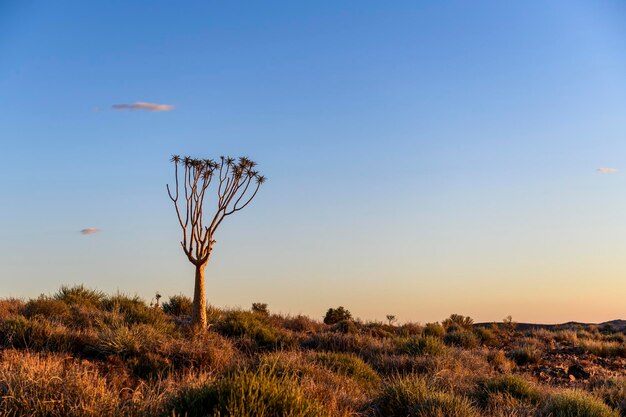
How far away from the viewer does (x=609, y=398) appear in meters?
12.9

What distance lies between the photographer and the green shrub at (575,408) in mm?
10352

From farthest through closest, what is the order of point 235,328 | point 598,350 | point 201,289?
1. point 598,350
2. point 235,328
3. point 201,289

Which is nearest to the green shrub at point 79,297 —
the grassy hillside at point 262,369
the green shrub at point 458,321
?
the grassy hillside at point 262,369

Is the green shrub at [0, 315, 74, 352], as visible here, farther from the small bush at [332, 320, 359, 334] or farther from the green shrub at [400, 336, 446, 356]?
the small bush at [332, 320, 359, 334]

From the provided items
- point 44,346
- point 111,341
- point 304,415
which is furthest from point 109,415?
point 44,346

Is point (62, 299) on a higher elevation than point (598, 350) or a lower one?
higher

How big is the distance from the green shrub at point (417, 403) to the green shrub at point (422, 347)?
681 cm

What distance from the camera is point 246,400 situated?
6859 mm

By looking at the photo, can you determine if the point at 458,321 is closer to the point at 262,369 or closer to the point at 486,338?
the point at 486,338

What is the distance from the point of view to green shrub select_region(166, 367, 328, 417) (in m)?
6.72

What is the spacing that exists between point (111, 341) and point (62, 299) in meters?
8.52

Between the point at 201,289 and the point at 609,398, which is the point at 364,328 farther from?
the point at 609,398

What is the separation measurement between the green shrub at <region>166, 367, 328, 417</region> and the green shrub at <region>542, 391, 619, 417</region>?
16.0 feet

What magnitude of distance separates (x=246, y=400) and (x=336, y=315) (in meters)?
24.3
